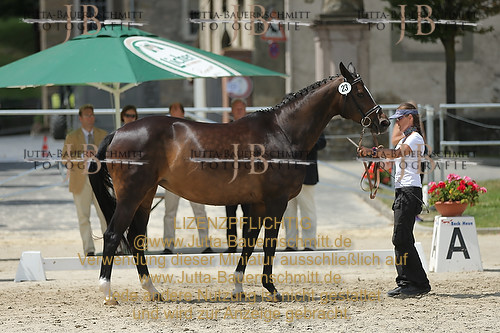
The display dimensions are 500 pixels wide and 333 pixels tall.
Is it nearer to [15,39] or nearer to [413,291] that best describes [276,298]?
[413,291]

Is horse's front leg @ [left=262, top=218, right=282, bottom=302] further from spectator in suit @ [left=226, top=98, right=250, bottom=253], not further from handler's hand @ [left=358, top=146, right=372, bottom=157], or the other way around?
spectator in suit @ [left=226, top=98, right=250, bottom=253]

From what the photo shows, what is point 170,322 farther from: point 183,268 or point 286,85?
point 286,85

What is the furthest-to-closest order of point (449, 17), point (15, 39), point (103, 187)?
1. point (15, 39)
2. point (449, 17)
3. point (103, 187)

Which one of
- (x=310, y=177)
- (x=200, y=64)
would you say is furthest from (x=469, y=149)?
(x=200, y=64)

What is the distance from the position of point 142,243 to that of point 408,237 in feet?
8.82

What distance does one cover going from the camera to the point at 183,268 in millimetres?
10898

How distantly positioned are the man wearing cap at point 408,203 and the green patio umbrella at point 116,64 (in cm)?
262

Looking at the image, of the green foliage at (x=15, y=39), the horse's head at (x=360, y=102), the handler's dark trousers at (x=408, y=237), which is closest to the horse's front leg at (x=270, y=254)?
the handler's dark trousers at (x=408, y=237)

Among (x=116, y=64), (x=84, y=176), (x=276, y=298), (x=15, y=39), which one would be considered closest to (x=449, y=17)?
(x=84, y=176)

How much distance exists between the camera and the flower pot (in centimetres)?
1062

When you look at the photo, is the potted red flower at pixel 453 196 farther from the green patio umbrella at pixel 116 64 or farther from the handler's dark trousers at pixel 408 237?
the green patio umbrella at pixel 116 64

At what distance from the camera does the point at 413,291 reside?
29.7 ft

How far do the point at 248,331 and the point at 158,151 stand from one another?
221 cm

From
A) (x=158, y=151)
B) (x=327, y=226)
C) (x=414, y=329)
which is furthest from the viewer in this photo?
(x=327, y=226)
